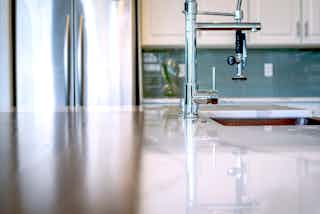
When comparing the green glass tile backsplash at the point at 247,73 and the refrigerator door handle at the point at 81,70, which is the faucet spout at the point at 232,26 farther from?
the green glass tile backsplash at the point at 247,73

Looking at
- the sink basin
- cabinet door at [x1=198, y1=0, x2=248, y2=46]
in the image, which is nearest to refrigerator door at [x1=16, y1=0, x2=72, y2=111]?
cabinet door at [x1=198, y1=0, x2=248, y2=46]

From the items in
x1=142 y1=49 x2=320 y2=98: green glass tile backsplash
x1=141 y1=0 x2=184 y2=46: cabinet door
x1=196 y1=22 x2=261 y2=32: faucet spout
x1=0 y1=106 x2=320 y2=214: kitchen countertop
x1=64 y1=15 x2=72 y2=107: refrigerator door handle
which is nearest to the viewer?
x1=0 y1=106 x2=320 y2=214: kitchen countertop

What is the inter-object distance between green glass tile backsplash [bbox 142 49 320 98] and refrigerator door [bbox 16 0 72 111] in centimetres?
89

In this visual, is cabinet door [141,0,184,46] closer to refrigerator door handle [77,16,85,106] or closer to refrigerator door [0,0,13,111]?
refrigerator door handle [77,16,85,106]

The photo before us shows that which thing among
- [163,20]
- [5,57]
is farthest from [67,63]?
[163,20]

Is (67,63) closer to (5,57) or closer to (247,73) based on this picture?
(5,57)

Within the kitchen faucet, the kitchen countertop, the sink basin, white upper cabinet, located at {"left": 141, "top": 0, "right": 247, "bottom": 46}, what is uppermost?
white upper cabinet, located at {"left": 141, "top": 0, "right": 247, "bottom": 46}

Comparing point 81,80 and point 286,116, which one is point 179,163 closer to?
point 286,116

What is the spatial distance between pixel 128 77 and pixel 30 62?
0.72 metres

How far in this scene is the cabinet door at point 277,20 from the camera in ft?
10.6

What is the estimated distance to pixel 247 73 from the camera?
3605 millimetres

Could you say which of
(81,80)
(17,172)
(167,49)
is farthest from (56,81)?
(17,172)

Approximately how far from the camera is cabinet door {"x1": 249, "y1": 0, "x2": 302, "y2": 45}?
3242mm

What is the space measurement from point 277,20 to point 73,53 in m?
1.66
